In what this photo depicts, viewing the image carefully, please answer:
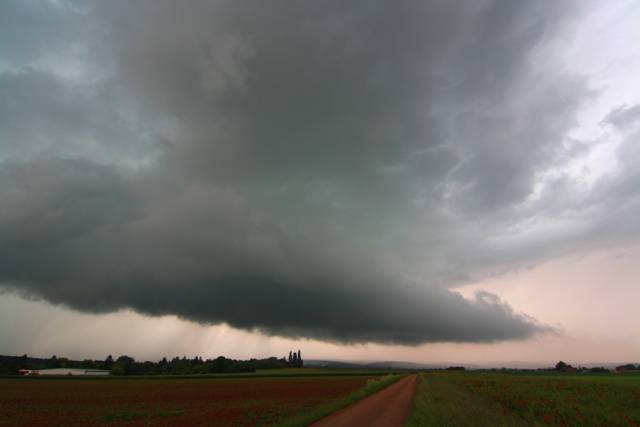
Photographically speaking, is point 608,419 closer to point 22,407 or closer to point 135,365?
point 22,407

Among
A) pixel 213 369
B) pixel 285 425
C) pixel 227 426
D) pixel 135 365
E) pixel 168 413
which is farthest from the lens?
pixel 213 369

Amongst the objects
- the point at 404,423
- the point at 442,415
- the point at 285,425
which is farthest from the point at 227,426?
the point at 442,415

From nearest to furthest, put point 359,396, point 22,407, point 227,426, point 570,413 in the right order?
point 227,426 < point 570,413 < point 22,407 < point 359,396

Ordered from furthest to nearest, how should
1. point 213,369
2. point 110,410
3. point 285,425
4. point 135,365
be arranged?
point 213,369 < point 135,365 < point 110,410 < point 285,425

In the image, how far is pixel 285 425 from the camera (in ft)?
72.1

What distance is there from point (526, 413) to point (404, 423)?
34.6ft

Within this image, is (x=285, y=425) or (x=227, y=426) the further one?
(x=227, y=426)

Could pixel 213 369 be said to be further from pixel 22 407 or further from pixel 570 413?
pixel 570 413

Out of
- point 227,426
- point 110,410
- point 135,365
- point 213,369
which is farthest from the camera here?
point 213,369

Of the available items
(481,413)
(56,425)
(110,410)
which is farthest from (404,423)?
(110,410)

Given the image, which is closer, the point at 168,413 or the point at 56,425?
the point at 56,425

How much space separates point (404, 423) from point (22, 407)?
36.5 meters

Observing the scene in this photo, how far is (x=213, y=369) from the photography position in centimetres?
17562

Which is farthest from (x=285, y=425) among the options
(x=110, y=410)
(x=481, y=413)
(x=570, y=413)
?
(x=110, y=410)
